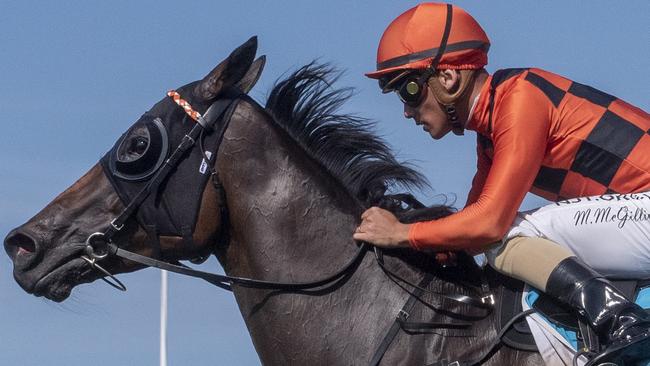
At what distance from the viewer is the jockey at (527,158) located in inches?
244

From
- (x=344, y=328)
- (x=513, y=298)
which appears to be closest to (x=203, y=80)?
(x=344, y=328)

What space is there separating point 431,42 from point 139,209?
1737 mm

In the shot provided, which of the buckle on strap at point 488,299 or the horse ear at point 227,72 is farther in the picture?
the horse ear at point 227,72

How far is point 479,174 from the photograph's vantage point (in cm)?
732

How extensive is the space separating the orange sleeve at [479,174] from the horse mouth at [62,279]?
2107mm

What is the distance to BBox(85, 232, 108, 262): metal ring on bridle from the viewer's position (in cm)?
695

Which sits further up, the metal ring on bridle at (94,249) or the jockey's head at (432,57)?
the jockey's head at (432,57)

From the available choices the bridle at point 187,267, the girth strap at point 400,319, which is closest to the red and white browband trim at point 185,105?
the bridle at point 187,267

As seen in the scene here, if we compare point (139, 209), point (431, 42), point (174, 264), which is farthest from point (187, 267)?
point (431, 42)

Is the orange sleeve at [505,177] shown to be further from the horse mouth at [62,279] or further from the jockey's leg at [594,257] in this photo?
the horse mouth at [62,279]

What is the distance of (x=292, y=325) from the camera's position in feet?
22.1

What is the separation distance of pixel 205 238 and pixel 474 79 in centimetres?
160

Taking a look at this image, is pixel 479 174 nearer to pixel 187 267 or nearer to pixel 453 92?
pixel 453 92

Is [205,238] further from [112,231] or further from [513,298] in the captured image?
[513,298]
